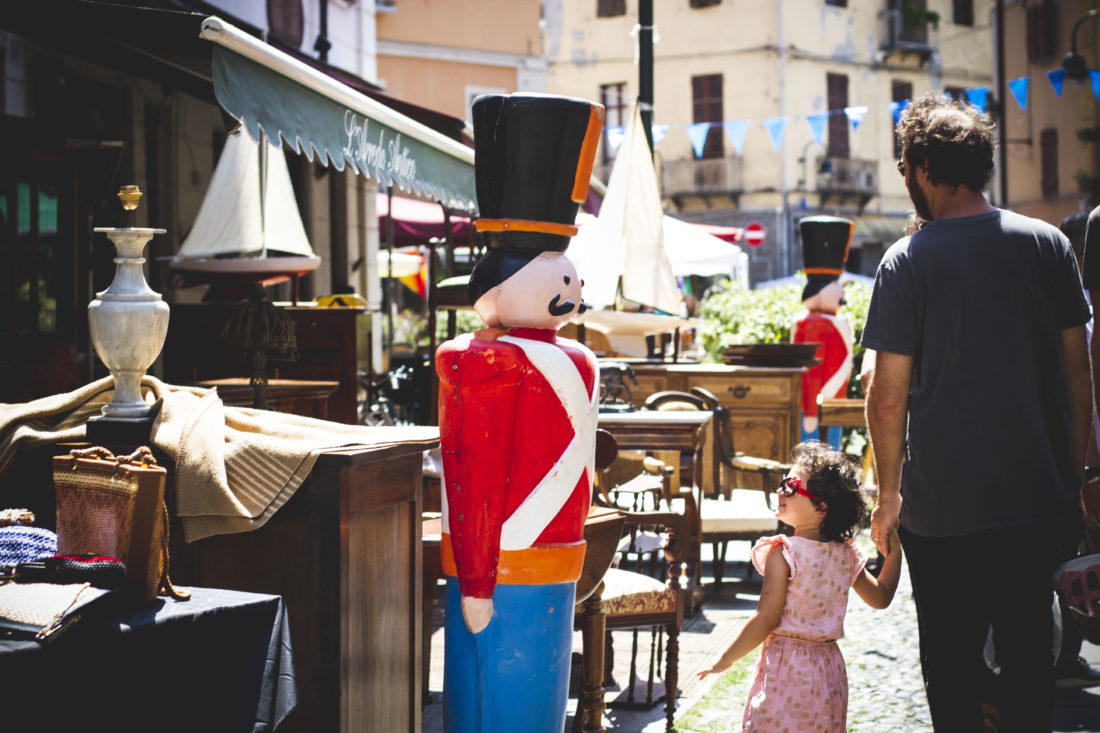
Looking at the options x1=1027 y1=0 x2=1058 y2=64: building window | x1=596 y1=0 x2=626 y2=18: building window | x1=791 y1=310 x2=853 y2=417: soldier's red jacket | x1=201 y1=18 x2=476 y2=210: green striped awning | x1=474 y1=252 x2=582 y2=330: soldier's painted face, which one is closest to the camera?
x1=474 y1=252 x2=582 y2=330: soldier's painted face

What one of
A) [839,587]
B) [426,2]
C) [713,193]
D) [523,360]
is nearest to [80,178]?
[523,360]

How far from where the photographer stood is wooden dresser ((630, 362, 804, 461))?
8.88m

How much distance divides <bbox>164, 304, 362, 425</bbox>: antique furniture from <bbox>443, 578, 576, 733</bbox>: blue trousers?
3.78m

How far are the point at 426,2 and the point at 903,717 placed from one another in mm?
23630

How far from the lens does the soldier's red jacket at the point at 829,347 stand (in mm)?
9219

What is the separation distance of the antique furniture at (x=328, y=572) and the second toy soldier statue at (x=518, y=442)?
240mm

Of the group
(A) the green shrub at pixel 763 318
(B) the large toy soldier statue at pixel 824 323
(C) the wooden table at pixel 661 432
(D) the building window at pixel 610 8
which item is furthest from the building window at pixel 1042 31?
(C) the wooden table at pixel 661 432

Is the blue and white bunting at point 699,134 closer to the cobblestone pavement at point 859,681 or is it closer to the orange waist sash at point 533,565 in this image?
the cobblestone pavement at point 859,681

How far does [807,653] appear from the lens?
3551 millimetres

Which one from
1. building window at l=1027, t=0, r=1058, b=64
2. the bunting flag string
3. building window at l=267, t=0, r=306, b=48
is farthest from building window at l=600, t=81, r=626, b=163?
building window at l=267, t=0, r=306, b=48

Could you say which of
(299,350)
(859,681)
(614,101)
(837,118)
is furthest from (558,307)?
(837,118)

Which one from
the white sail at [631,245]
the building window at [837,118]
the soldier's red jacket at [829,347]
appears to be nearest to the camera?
the white sail at [631,245]

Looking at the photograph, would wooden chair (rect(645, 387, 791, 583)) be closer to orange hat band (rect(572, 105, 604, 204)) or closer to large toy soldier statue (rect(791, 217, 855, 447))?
large toy soldier statue (rect(791, 217, 855, 447))

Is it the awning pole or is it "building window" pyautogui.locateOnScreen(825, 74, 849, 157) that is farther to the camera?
"building window" pyautogui.locateOnScreen(825, 74, 849, 157)
